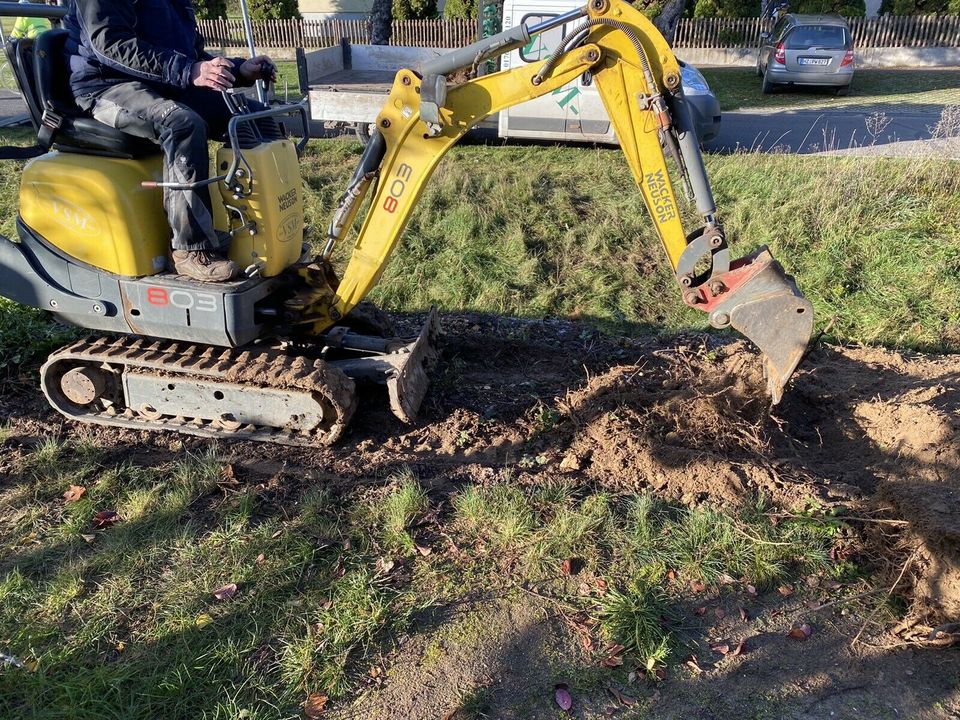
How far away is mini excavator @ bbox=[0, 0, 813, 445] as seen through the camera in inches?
160

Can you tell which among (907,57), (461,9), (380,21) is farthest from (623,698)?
(907,57)

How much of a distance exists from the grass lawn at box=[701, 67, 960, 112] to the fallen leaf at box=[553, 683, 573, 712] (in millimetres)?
14493

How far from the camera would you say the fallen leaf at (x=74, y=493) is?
4406mm

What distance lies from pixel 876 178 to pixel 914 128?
5.37 meters

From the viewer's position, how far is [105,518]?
4238mm

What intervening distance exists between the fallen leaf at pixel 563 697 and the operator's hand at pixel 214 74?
3518 millimetres

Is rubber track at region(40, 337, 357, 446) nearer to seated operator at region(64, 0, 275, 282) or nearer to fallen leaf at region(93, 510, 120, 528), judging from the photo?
seated operator at region(64, 0, 275, 282)

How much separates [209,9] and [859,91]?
21716 mm

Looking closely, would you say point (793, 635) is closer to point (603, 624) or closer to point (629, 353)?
point (603, 624)

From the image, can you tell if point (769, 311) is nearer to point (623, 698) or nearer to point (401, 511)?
point (623, 698)

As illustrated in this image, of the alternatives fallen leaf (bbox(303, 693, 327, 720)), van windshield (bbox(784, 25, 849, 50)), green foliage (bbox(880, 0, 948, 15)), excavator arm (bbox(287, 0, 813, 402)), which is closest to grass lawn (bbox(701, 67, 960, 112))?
van windshield (bbox(784, 25, 849, 50))

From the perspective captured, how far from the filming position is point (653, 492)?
4391mm

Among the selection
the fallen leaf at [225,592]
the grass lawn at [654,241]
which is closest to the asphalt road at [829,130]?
the grass lawn at [654,241]

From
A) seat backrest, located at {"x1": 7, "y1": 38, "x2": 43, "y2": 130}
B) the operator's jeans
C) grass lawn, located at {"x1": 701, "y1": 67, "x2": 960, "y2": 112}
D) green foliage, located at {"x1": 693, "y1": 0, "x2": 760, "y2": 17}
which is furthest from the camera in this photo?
green foliage, located at {"x1": 693, "y1": 0, "x2": 760, "y2": 17}
